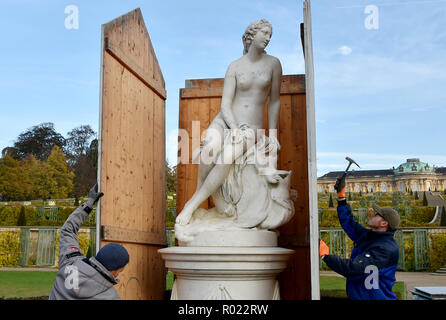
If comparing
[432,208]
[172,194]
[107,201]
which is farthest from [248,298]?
[432,208]

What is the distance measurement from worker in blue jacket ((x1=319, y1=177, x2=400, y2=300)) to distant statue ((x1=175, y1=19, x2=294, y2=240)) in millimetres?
708

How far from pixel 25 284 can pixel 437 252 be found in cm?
1082

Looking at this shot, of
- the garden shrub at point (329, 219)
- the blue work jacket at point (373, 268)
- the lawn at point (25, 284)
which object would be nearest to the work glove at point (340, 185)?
the blue work jacket at point (373, 268)

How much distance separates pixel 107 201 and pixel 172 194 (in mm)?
10578

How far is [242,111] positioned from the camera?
152 inches

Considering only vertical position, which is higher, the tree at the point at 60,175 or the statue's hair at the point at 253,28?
the statue's hair at the point at 253,28

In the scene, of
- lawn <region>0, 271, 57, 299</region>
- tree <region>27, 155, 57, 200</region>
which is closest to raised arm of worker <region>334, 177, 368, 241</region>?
lawn <region>0, 271, 57, 299</region>

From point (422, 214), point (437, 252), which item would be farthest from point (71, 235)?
point (422, 214)

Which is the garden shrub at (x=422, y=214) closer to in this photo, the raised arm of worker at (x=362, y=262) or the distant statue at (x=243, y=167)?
the distant statue at (x=243, y=167)

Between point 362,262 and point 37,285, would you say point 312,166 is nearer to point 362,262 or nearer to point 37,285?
point 362,262

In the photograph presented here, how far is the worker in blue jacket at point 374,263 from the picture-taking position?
2.88m

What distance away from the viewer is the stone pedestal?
3234 millimetres

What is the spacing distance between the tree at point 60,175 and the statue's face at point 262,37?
1560 cm

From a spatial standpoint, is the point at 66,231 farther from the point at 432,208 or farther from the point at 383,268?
the point at 432,208
